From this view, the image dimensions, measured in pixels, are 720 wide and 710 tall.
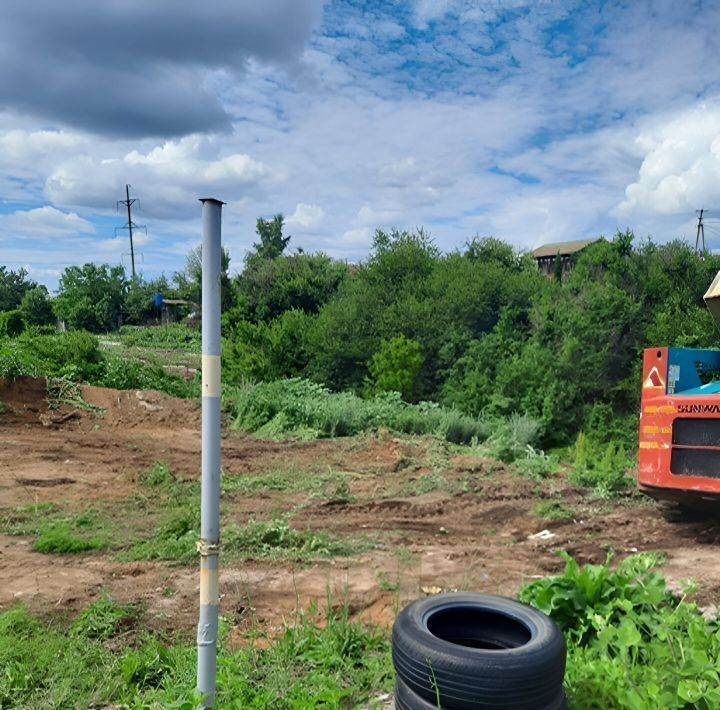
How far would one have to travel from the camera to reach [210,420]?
9.41 feet

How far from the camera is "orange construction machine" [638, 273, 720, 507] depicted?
6.29 m

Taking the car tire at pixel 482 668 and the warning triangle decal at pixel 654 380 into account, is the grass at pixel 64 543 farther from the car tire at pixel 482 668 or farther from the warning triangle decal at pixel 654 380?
the warning triangle decal at pixel 654 380

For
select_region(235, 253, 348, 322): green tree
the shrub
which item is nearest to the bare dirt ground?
the shrub

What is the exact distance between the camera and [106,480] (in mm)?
9391

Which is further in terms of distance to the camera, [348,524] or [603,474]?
[603,474]

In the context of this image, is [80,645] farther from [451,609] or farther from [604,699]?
[604,699]

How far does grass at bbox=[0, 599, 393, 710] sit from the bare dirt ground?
15.1 inches

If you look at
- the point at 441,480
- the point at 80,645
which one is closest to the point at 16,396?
the point at 441,480

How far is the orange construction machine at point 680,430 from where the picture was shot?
20.6ft

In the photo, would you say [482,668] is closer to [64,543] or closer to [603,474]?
[64,543]

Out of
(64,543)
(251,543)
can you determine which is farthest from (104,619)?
(64,543)

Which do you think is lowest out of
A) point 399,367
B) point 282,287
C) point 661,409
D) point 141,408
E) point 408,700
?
point 141,408

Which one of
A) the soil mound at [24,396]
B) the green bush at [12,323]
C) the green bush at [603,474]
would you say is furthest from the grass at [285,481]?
the green bush at [12,323]

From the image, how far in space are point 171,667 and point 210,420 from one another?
1.65 metres
